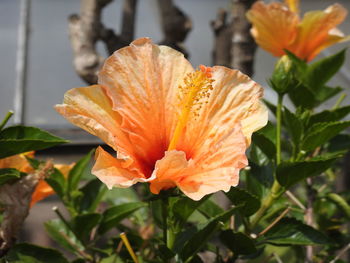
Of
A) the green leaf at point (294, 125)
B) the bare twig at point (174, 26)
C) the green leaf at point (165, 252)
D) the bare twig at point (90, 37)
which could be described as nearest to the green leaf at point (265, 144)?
the green leaf at point (294, 125)

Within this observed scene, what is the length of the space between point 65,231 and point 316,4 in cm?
309

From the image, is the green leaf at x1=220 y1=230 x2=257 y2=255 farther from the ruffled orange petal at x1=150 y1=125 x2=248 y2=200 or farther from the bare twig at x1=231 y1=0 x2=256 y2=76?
the bare twig at x1=231 y1=0 x2=256 y2=76

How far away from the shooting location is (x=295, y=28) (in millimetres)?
1221

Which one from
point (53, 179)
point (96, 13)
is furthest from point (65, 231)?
point (96, 13)

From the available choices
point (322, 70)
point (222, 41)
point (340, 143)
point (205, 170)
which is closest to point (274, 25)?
point (322, 70)

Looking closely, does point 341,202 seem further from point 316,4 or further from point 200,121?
point 316,4

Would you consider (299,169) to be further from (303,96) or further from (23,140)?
(23,140)

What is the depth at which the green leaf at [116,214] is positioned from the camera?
993 mm

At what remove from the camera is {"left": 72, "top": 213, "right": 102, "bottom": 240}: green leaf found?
96cm

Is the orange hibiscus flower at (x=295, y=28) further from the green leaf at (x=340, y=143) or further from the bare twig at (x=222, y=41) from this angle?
the bare twig at (x=222, y=41)

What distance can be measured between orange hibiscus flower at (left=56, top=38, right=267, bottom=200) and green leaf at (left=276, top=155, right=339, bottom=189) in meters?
0.11

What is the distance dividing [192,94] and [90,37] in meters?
1.13

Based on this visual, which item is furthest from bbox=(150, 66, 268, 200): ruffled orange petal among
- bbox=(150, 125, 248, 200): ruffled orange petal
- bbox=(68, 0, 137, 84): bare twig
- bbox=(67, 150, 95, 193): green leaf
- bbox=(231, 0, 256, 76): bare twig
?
bbox=(68, 0, 137, 84): bare twig

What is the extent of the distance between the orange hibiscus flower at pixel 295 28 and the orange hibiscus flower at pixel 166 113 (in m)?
0.47
